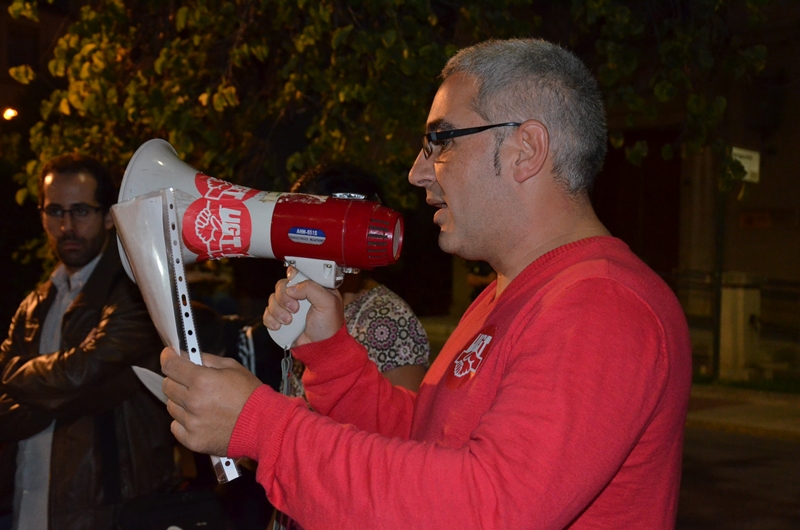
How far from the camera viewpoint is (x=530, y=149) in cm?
171

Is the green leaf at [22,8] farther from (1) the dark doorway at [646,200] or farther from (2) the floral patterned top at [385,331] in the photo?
(1) the dark doorway at [646,200]

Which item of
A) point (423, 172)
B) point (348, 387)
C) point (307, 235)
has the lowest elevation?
point (348, 387)

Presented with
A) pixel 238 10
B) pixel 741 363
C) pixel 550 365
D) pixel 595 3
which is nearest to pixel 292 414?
pixel 550 365

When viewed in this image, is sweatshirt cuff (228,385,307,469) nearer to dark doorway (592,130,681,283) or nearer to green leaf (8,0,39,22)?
green leaf (8,0,39,22)

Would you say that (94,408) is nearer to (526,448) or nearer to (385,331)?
(385,331)

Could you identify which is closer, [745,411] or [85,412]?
[85,412]

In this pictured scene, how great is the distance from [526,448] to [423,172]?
80 cm

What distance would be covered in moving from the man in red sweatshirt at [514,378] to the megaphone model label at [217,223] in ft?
0.57

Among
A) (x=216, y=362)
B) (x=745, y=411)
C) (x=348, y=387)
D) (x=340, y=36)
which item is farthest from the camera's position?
(x=745, y=411)

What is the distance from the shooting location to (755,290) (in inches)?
442

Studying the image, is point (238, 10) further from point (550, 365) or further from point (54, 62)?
point (550, 365)

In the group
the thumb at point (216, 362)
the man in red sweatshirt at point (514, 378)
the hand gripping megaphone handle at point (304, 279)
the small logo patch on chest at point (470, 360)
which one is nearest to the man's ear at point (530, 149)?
the man in red sweatshirt at point (514, 378)

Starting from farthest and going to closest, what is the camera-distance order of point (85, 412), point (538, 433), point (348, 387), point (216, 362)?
1. point (85, 412)
2. point (348, 387)
3. point (216, 362)
4. point (538, 433)

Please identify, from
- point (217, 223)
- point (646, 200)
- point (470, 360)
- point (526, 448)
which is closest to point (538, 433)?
point (526, 448)
